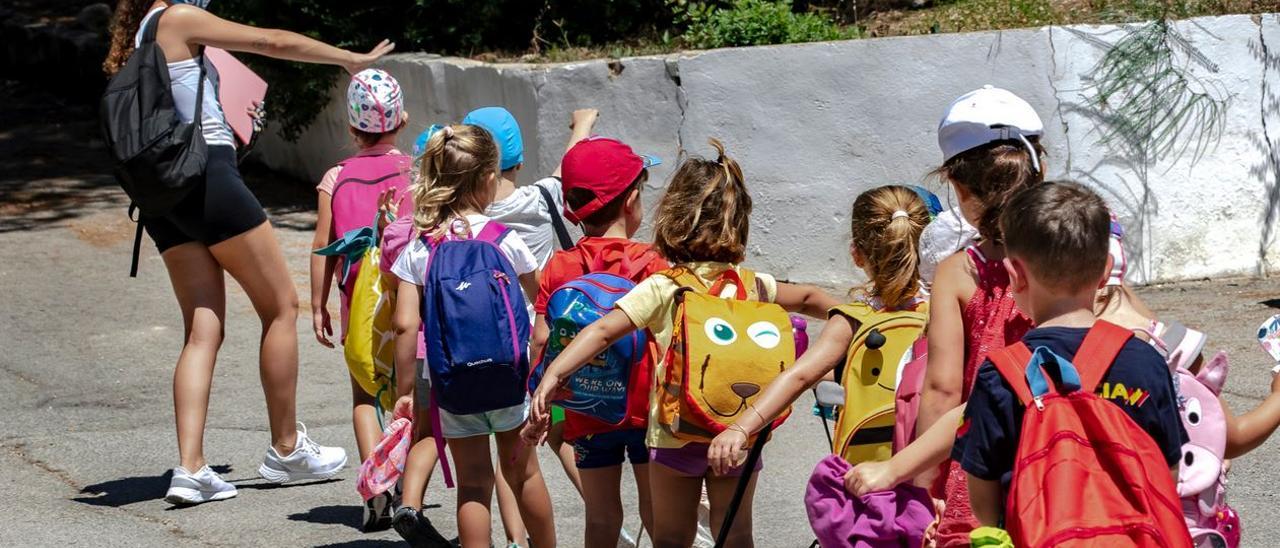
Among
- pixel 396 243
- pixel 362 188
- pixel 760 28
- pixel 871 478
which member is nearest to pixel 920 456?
pixel 871 478

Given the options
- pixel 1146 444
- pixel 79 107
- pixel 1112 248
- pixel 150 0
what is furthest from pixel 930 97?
pixel 79 107

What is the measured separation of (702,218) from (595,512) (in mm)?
942

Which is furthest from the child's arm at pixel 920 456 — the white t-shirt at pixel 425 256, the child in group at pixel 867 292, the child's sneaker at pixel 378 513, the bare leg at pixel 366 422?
the bare leg at pixel 366 422

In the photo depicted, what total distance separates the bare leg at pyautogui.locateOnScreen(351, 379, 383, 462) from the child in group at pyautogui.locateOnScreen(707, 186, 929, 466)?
2.10 metres

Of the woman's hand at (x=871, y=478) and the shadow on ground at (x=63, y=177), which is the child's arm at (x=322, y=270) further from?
the shadow on ground at (x=63, y=177)

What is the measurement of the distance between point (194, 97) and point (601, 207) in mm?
1924

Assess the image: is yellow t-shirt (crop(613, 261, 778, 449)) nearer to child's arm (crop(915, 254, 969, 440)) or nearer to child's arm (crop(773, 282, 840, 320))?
child's arm (crop(773, 282, 840, 320))

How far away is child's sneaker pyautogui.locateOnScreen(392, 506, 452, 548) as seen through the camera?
4363mm

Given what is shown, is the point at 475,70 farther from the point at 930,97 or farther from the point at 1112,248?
the point at 1112,248

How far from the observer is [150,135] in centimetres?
511

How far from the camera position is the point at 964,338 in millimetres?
2945

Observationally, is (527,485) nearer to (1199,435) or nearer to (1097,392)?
(1199,435)

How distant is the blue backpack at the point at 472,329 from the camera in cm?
415

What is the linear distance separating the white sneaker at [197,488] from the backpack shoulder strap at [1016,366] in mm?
3628
